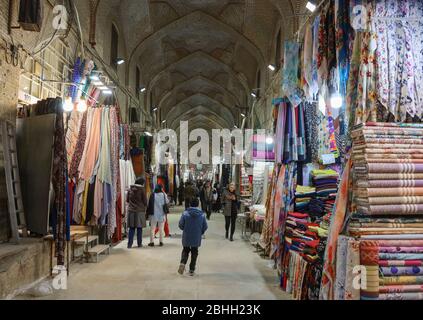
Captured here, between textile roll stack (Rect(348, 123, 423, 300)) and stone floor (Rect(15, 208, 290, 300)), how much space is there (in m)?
2.18

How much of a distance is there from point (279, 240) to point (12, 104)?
13.2 ft

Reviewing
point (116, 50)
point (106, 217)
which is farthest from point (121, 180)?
point (116, 50)

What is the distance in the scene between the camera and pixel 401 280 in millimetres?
2830

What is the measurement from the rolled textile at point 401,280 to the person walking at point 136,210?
20.3ft

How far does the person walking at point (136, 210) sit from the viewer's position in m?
8.39

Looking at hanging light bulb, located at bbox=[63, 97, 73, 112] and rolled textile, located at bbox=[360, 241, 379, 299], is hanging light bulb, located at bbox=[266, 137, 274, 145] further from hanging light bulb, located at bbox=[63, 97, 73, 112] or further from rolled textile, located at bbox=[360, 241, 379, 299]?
rolled textile, located at bbox=[360, 241, 379, 299]

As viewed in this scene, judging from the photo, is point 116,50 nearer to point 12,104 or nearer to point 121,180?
point 121,180

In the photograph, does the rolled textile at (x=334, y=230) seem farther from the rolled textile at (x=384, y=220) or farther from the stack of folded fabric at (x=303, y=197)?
the stack of folded fabric at (x=303, y=197)

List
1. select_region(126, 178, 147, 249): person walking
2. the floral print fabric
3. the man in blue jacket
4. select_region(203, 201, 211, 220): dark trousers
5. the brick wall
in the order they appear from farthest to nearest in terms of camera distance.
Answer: select_region(203, 201, 211, 220): dark trousers < select_region(126, 178, 147, 249): person walking < the man in blue jacket < the brick wall < the floral print fabric

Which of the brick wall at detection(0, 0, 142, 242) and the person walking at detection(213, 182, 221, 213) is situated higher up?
the brick wall at detection(0, 0, 142, 242)

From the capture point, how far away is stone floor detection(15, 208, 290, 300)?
4.91m

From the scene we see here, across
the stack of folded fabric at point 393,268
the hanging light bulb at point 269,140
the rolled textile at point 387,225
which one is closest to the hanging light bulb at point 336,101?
the rolled textile at point 387,225

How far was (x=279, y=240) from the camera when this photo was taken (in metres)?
5.26

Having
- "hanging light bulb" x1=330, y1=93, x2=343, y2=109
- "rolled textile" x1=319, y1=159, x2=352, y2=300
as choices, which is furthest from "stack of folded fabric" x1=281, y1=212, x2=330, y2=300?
"hanging light bulb" x1=330, y1=93, x2=343, y2=109
